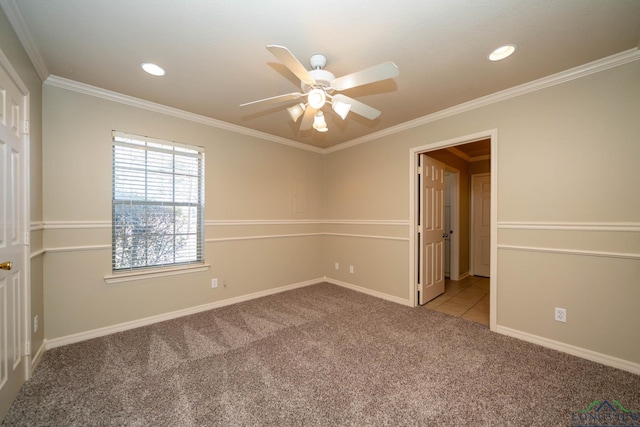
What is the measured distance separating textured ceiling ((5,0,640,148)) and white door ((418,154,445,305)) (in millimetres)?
1238

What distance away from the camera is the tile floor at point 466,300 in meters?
3.20

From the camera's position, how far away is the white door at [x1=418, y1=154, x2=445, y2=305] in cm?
352

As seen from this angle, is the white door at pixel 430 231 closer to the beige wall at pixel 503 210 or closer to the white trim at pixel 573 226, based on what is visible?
the beige wall at pixel 503 210

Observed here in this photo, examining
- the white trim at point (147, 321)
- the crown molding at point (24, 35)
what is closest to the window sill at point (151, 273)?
the white trim at point (147, 321)

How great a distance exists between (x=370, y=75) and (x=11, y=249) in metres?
2.53

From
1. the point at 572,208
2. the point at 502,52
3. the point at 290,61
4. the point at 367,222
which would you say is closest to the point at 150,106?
the point at 290,61

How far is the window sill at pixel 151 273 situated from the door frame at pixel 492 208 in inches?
108

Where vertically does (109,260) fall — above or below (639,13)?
below

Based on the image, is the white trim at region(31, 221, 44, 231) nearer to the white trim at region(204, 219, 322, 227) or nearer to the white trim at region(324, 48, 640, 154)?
the white trim at region(204, 219, 322, 227)

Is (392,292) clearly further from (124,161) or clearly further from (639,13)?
(124,161)

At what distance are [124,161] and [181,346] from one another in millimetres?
2004

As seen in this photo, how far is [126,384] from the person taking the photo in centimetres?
186

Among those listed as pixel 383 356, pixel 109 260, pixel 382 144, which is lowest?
pixel 383 356

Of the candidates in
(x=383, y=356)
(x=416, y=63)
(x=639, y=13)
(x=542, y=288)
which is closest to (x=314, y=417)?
(x=383, y=356)
